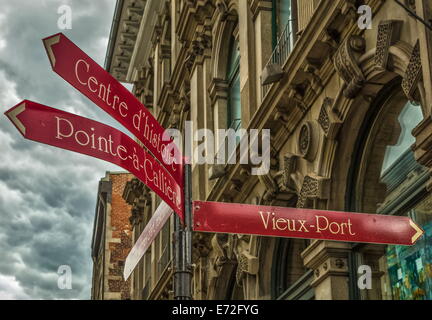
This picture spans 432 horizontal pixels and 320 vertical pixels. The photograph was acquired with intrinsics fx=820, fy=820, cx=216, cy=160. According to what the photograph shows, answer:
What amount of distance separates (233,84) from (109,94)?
44.8 feet

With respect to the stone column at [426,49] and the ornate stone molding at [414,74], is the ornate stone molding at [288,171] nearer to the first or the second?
the ornate stone molding at [414,74]

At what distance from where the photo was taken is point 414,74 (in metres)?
9.45

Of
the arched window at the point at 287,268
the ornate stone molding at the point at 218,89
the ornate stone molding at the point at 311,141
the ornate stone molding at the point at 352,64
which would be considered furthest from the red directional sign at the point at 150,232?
the ornate stone molding at the point at 218,89

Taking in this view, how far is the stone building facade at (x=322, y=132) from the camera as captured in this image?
33.1 ft

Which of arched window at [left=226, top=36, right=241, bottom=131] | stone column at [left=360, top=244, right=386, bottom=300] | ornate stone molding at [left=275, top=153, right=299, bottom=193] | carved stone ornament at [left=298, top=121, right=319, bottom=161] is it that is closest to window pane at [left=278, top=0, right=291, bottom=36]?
arched window at [left=226, top=36, right=241, bottom=131]

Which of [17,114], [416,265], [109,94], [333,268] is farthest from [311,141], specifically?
[17,114]

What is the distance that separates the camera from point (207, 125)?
21.0m

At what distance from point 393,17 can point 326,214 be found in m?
3.90

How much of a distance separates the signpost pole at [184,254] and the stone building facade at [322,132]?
3238mm

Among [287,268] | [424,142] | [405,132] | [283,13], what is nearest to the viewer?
[424,142]

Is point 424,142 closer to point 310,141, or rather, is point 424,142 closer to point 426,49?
point 426,49

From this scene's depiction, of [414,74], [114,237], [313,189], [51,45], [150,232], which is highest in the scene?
[114,237]

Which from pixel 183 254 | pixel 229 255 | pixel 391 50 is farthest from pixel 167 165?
pixel 229 255
